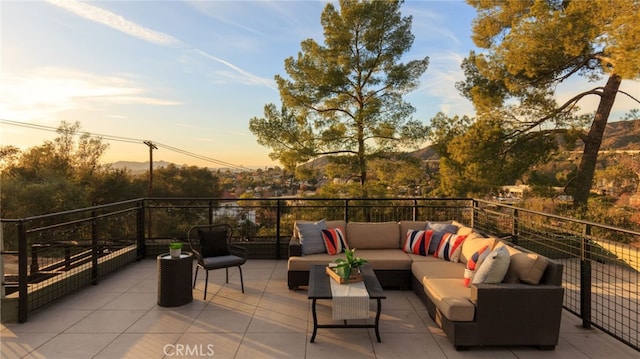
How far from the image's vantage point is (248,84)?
32.6 ft

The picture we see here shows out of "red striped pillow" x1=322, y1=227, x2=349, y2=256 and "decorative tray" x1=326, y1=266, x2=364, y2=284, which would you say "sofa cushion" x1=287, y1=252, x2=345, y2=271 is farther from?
"decorative tray" x1=326, y1=266, x2=364, y2=284

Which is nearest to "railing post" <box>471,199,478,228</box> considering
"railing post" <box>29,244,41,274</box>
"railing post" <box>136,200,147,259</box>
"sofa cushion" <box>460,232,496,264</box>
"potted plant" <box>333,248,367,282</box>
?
"sofa cushion" <box>460,232,496,264</box>

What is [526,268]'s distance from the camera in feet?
9.13

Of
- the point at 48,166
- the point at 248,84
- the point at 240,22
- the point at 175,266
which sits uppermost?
the point at 240,22

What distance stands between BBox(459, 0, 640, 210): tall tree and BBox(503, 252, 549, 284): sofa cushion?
5868 mm

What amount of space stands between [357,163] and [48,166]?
15924mm

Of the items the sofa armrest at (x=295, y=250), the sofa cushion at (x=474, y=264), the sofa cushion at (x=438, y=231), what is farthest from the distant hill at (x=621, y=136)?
the sofa armrest at (x=295, y=250)

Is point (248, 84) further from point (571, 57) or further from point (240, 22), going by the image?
point (571, 57)

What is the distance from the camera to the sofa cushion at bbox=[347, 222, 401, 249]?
472cm

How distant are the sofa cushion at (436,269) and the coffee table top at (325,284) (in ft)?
2.12

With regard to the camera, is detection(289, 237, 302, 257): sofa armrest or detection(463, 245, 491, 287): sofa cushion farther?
detection(289, 237, 302, 257): sofa armrest

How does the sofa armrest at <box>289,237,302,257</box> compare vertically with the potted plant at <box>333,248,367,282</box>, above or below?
below

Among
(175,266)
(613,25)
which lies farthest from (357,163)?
(175,266)

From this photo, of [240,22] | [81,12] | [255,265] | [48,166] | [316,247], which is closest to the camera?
[316,247]
